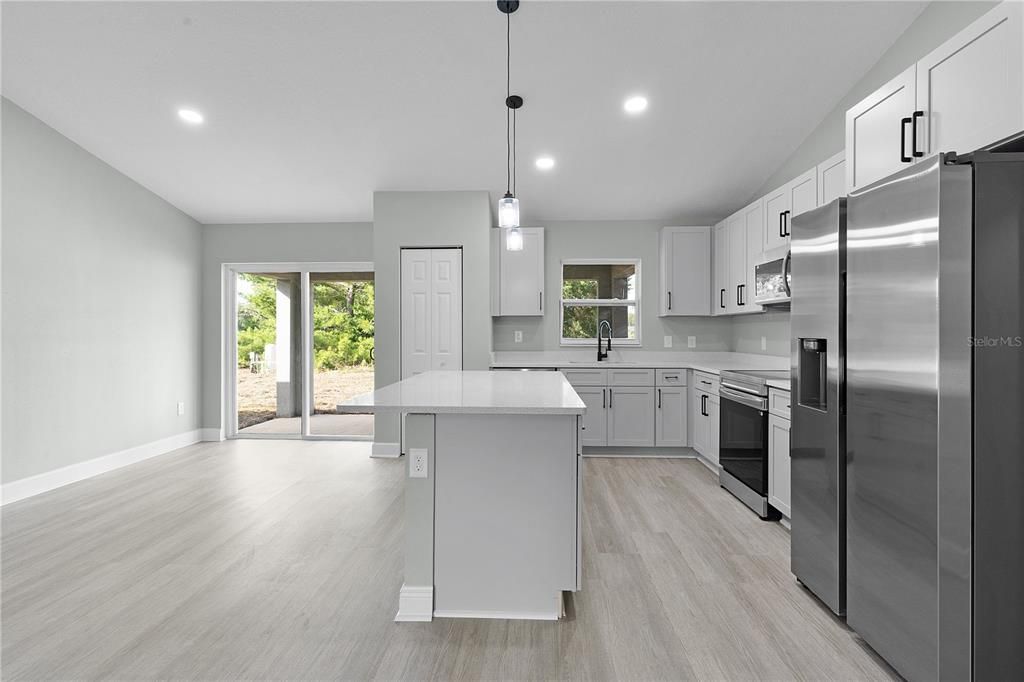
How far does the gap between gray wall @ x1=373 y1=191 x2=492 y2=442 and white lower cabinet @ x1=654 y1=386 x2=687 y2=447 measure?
173 cm

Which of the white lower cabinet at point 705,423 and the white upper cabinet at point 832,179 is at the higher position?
the white upper cabinet at point 832,179

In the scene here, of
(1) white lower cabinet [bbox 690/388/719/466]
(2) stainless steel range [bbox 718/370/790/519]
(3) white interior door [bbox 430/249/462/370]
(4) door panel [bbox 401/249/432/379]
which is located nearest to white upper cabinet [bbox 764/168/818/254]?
(2) stainless steel range [bbox 718/370/790/519]

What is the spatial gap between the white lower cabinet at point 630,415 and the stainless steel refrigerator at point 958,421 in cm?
305

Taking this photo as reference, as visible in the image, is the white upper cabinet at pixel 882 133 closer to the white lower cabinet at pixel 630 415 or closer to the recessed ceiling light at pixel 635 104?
the recessed ceiling light at pixel 635 104

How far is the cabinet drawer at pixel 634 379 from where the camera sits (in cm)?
481

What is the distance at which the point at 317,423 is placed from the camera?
5.75m

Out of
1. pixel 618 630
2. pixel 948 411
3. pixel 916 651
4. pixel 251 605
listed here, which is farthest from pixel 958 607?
pixel 251 605

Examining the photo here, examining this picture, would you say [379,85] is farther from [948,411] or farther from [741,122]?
[948,411]

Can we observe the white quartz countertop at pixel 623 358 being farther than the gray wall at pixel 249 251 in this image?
No

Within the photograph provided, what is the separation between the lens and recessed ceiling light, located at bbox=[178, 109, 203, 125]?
12.3 ft

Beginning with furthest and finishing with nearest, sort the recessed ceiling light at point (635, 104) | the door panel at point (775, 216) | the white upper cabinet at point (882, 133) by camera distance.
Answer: the door panel at point (775, 216), the recessed ceiling light at point (635, 104), the white upper cabinet at point (882, 133)

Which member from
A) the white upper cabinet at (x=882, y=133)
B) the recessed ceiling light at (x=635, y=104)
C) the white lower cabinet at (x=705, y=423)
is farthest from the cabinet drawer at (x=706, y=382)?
the recessed ceiling light at (x=635, y=104)

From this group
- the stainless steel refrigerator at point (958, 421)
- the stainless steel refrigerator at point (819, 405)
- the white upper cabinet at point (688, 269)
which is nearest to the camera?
the stainless steel refrigerator at point (958, 421)

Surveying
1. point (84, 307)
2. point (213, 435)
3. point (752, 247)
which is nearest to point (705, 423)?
point (752, 247)
